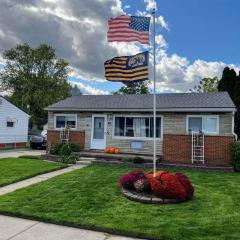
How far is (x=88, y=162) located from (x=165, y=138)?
4104 mm

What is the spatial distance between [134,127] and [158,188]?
8838mm

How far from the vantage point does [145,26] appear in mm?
8797

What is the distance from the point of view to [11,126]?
26.3 metres

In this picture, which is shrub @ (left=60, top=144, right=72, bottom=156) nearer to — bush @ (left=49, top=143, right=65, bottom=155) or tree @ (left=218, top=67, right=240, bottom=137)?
bush @ (left=49, top=143, right=65, bottom=155)

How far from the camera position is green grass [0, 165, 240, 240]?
508 cm

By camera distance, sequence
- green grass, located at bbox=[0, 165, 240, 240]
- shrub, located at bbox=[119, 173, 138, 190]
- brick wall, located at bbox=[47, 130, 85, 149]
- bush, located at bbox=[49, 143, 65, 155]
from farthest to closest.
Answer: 1. brick wall, located at bbox=[47, 130, 85, 149]
2. bush, located at bbox=[49, 143, 65, 155]
3. shrub, located at bbox=[119, 173, 138, 190]
4. green grass, located at bbox=[0, 165, 240, 240]

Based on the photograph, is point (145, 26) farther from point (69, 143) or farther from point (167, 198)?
point (69, 143)

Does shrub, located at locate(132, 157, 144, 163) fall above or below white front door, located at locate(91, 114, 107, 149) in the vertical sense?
below

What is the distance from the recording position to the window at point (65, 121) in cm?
1689

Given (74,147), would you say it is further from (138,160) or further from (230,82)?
(230,82)

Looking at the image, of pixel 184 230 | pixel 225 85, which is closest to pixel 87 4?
pixel 184 230

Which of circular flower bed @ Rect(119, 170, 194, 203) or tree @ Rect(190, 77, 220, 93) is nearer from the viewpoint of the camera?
circular flower bed @ Rect(119, 170, 194, 203)

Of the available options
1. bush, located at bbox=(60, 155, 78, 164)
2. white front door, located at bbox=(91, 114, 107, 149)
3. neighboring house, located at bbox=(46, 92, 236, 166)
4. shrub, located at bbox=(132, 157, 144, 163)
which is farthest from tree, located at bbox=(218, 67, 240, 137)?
bush, located at bbox=(60, 155, 78, 164)

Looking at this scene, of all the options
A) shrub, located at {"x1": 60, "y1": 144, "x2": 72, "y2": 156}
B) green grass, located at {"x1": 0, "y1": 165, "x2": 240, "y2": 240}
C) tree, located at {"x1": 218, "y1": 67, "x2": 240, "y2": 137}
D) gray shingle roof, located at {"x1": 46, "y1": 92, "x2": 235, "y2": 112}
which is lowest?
green grass, located at {"x1": 0, "y1": 165, "x2": 240, "y2": 240}
